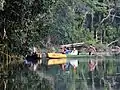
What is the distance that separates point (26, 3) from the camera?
Answer: 2130cm

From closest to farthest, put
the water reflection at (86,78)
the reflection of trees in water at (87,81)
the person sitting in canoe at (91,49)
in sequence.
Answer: the reflection of trees in water at (87,81) → the water reflection at (86,78) → the person sitting in canoe at (91,49)

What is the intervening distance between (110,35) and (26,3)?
1341 inches

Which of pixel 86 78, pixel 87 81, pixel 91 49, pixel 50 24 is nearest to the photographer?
pixel 87 81

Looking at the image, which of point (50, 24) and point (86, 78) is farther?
point (50, 24)

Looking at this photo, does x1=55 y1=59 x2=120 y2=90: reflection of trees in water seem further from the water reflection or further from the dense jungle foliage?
the dense jungle foliage

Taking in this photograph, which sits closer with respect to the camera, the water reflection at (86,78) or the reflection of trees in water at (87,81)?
the reflection of trees in water at (87,81)

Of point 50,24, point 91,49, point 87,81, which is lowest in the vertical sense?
point 87,81

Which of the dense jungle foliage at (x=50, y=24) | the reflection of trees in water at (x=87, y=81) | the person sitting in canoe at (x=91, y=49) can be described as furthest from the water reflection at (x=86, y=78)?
the person sitting in canoe at (x=91, y=49)

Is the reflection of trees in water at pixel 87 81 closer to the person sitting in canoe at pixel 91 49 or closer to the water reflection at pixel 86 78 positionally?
the water reflection at pixel 86 78

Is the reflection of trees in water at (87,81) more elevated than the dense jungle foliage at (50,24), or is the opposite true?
the dense jungle foliage at (50,24)

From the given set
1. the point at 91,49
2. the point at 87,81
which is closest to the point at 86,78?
the point at 87,81

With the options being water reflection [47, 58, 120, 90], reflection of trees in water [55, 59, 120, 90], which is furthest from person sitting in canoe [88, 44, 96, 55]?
reflection of trees in water [55, 59, 120, 90]

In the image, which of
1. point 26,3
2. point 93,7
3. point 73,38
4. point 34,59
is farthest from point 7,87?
point 93,7

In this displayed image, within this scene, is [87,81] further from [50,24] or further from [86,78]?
[50,24]
